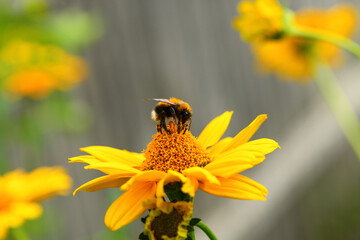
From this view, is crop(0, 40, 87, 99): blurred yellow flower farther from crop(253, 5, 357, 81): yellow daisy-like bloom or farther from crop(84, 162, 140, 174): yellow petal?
crop(84, 162, 140, 174): yellow petal

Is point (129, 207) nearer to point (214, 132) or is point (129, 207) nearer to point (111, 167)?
point (111, 167)

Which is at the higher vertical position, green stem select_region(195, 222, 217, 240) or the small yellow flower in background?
the small yellow flower in background

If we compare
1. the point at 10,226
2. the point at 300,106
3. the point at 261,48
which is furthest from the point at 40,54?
the point at 300,106

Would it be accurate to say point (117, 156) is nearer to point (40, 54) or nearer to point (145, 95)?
point (40, 54)

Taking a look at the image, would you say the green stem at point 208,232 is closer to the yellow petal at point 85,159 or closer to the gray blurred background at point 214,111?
the yellow petal at point 85,159

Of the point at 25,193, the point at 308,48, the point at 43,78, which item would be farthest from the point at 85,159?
the point at 308,48

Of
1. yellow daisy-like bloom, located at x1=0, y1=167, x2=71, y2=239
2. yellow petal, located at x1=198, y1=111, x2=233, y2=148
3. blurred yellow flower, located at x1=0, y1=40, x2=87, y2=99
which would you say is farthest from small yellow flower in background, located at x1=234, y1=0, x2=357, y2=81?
yellow petal, located at x1=198, y1=111, x2=233, y2=148

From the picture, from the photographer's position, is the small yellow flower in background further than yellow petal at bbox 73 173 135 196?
Yes
